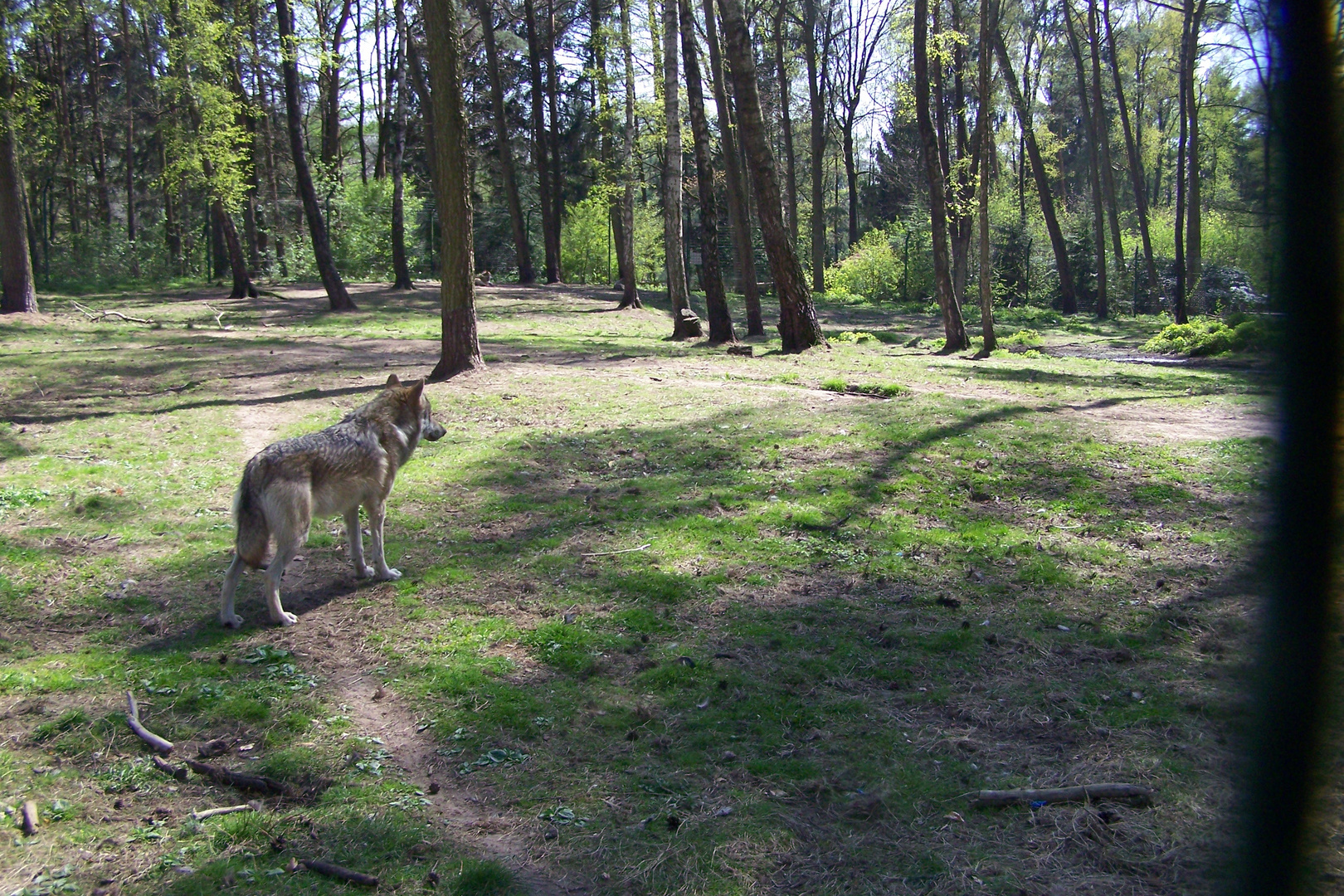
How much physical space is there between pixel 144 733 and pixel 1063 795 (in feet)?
14.9

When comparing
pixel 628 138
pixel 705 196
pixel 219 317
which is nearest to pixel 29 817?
pixel 705 196

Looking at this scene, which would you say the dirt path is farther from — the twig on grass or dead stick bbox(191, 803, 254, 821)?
the twig on grass

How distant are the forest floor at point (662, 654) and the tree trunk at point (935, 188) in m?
10.4

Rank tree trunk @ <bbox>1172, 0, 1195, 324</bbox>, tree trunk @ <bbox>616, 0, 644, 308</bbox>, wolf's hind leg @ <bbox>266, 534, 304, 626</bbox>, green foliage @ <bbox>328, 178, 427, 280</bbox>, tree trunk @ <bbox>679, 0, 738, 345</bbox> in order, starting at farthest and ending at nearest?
green foliage @ <bbox>328, 178, 427, 280</bbox> → tree trunk @ <bbox>1172, 0, 1195, 324</bbox> → tree trunk @ <bbox>616, 0, 644, 308</bbox> → tree trunk @ <bbox>679, 0, 738, 345</bbox> → wolf's hind leg @ <bbox>266, 534, 304, 626</bbox>

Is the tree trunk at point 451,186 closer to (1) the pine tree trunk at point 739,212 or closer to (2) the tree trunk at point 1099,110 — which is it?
(1) the pine tree trunk at point 739,212

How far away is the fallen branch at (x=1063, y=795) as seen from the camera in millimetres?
3998

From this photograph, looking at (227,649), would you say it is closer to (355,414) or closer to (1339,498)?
(355,414)

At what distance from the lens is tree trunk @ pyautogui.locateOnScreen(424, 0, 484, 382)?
13.1 meters

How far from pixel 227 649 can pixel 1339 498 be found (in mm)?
5836

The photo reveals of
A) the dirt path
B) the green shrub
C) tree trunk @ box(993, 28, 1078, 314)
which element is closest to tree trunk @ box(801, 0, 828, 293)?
tree trunk @ box(993, 28, 1078, 314)

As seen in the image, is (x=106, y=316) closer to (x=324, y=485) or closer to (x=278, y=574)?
(x=324, y=485)

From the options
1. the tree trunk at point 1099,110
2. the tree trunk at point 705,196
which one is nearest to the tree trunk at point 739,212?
the tree trunk at point 705,196

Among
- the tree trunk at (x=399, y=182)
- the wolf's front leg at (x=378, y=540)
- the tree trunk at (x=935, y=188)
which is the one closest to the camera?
the wolf's front leg at (x=378, y=540)

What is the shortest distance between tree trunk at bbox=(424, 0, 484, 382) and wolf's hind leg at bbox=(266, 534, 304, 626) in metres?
7.99
